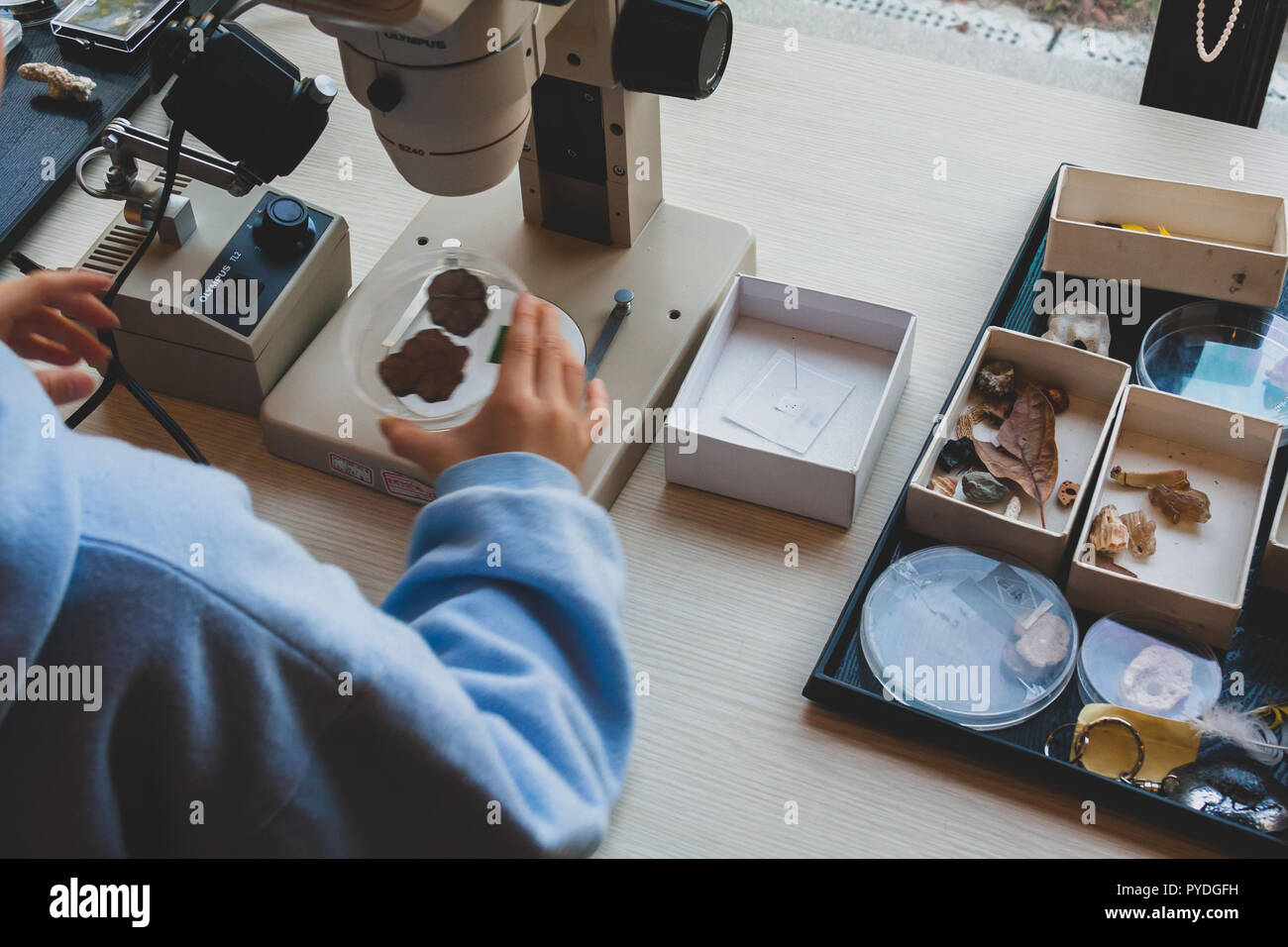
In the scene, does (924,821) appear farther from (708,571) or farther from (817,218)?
(817,218)

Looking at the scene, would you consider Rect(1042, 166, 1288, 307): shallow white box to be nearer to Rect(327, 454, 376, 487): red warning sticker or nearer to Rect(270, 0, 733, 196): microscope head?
Rect(270, 0, 733, 196): microscope head

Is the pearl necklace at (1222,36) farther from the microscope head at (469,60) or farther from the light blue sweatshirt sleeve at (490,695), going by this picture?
the light blue sweatshirt sleeve at (490,695)

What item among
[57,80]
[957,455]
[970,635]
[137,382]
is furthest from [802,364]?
[57,80]

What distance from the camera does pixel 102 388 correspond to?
3.28 ft

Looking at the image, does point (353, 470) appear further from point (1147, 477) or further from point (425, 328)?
point (1147, 477)

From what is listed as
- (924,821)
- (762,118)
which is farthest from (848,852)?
(762,118)

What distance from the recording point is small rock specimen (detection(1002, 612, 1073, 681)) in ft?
2.76

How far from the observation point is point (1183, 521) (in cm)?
89

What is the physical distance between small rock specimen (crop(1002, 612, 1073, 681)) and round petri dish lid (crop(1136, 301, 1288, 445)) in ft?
0.81

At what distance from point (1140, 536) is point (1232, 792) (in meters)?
0.19

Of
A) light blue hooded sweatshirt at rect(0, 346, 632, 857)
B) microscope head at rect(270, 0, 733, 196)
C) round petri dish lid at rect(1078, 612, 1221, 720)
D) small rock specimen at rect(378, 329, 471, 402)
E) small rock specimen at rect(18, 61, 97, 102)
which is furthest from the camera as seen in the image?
small rock specimen at rect(18, 61, 97, 102)

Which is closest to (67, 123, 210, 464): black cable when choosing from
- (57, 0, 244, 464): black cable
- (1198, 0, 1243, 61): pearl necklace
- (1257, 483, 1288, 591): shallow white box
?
(57, 0, 244, 464): black cable

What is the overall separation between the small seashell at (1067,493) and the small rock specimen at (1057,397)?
0.25ft
